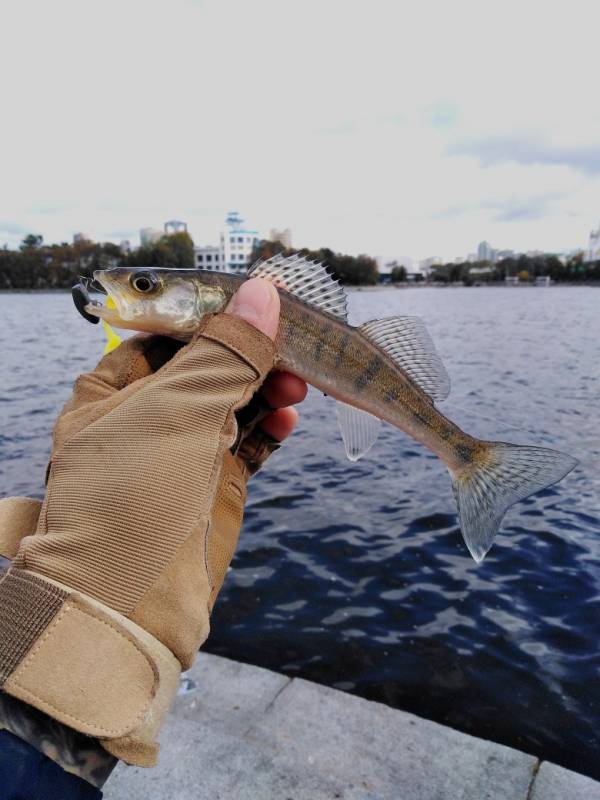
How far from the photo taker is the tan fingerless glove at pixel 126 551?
1.98 m

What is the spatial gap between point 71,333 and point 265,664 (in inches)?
1730

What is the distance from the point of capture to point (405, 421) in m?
4.24

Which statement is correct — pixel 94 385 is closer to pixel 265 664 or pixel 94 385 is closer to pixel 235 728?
pixel 235 728

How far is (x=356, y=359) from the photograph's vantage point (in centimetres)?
414

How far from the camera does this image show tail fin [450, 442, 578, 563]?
3.78 metres

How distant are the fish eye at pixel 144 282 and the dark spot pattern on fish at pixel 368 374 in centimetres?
152

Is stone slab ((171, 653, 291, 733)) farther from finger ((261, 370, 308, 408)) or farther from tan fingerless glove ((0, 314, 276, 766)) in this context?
finger ((261, 370, 308, 408))

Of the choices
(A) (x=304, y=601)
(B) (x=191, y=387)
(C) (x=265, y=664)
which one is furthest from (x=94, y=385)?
(A) (x=304, y=601)

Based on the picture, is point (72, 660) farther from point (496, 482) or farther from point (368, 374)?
point (496, 482)

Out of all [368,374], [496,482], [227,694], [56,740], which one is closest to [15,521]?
[56,740]

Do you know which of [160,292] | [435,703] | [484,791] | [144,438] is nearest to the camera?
[144,438]

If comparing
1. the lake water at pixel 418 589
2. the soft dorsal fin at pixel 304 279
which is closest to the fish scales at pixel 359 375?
the soft dorsal fin at pixel 304 279

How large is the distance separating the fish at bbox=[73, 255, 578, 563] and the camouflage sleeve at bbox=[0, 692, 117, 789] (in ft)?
7.65

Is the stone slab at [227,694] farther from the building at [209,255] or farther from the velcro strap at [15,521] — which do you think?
the building at [209,255]
